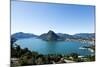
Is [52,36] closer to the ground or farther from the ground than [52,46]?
farther from the ground

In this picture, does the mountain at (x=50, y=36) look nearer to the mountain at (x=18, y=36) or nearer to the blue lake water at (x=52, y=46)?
the blue lake water at (x=52, y=46)

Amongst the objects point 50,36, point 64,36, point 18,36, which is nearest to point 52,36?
point 50,36

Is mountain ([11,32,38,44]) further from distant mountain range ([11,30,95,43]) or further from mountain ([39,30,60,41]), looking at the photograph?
mountain ([39,30,60,41])

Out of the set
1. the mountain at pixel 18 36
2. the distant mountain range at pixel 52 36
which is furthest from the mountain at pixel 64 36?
the mountain at pixel 18 36

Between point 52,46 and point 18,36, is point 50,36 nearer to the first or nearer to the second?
point 52,46

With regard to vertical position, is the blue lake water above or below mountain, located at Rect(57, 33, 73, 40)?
below

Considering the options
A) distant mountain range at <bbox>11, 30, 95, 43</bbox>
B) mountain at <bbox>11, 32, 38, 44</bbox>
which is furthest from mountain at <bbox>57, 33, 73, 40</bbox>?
mountain at <bbox>11, 32, 38, 44</bbox>

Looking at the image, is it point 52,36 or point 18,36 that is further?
point 52,36
